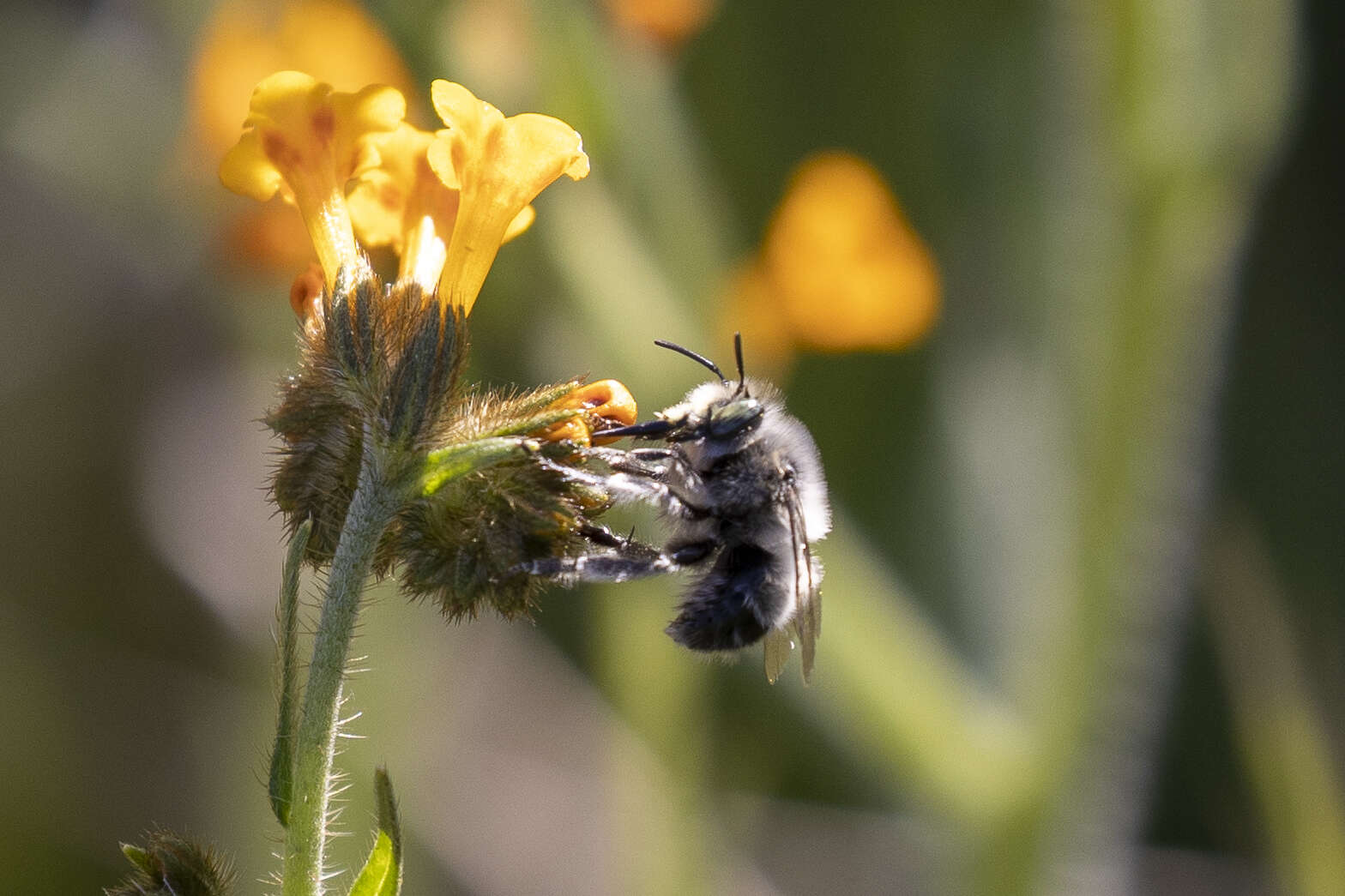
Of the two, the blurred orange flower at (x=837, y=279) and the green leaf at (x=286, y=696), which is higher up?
the blurred orange flower at (x=837, y=279)

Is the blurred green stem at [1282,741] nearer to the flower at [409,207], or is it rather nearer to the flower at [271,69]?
the flower at [409,207]

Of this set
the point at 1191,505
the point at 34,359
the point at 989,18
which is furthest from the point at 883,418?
the point at 34,359

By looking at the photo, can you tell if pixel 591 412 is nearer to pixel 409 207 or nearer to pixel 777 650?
pixel 409 207

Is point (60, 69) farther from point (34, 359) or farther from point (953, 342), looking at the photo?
point (953, 342)

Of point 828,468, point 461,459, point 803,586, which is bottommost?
point 461,459

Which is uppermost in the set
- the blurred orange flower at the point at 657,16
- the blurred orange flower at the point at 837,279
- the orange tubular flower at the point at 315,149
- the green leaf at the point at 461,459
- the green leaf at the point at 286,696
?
the blurred orange flower at the point at 657,16

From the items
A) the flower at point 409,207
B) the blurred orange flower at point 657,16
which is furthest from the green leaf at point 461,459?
the blurred orange flower at point 657,16

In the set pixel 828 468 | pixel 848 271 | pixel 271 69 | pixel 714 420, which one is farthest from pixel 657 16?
pixel 714 420
